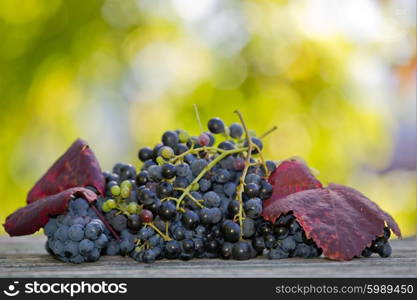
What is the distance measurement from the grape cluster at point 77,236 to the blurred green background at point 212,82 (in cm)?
169

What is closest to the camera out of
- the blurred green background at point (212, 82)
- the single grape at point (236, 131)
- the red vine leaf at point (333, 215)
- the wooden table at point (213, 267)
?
the wooden table at point (213, 267)

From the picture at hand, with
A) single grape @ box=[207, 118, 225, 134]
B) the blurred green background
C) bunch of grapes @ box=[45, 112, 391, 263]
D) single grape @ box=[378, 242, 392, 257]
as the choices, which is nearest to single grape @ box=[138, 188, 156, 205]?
bunch of grapes @ box=[45, 112, 391, 263]

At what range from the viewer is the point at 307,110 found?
2.93 meters

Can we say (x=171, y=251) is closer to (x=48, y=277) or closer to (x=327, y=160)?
(x=48, y=277)

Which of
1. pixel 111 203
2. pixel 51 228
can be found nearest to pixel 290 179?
pixel 111 203

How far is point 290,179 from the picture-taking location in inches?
47.3

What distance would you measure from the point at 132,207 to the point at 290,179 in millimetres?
326

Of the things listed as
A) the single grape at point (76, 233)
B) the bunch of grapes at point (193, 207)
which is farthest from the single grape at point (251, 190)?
the single grape at point (76, 233)

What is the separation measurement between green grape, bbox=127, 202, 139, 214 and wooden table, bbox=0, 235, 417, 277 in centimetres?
9

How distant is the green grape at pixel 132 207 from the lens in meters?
1.12

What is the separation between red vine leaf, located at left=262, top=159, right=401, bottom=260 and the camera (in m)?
1.05

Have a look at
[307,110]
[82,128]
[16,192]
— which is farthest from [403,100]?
[16,192]

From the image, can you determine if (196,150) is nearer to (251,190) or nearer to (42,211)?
(251,190)

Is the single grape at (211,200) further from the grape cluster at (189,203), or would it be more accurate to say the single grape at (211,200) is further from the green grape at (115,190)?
the green grape at (115,190)
